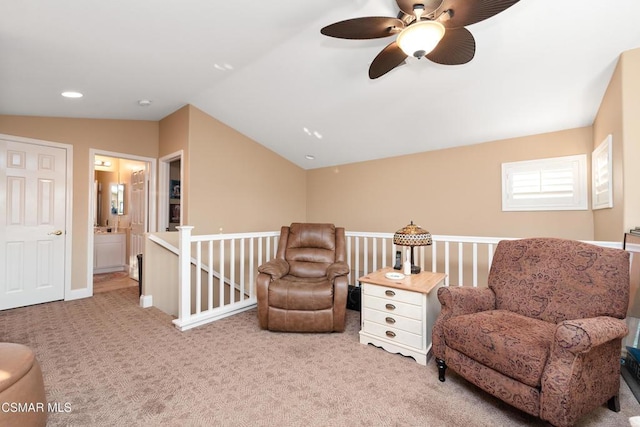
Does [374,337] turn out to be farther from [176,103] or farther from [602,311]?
[176,103]

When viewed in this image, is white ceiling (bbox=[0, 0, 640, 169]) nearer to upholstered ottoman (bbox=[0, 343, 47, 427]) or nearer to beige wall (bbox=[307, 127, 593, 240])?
beige wall (bbox=[307, 127, 593, 240])

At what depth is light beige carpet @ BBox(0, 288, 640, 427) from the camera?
1.60m

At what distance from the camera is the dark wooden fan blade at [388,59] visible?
5.97ft

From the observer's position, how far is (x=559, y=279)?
188 centimetres

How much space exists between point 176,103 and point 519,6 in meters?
3.76

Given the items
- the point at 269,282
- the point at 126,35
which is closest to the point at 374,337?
the point at 269,282

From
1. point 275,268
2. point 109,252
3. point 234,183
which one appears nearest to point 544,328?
point 275,268

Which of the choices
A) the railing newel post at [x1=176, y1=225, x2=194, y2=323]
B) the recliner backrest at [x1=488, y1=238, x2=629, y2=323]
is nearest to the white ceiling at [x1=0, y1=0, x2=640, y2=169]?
the recliner backrest at [x1=488, y1=238, x2=629, y2=323]

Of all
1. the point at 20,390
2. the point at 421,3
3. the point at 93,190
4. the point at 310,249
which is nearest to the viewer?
the point at 20,390

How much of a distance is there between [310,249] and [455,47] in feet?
7.77

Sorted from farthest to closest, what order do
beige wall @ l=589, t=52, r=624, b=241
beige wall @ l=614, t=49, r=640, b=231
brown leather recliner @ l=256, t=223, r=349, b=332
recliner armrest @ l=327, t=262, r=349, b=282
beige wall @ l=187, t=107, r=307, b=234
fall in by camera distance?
beige wall @ l=187, t=107, r=307, b=234, recliner armrest @ l=327, t=262, r=349, b=282, brown leather recliner @ l=256, t=223, r=349, b=332, beige wall @ l=589, t=52, r=624, b=241, beige wall @ l=614, t=49, r=640, b=231

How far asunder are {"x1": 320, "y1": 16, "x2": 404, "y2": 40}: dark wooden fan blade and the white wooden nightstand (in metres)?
1.80

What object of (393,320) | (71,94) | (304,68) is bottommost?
(393,320)

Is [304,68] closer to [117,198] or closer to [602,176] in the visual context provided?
[602,176]
